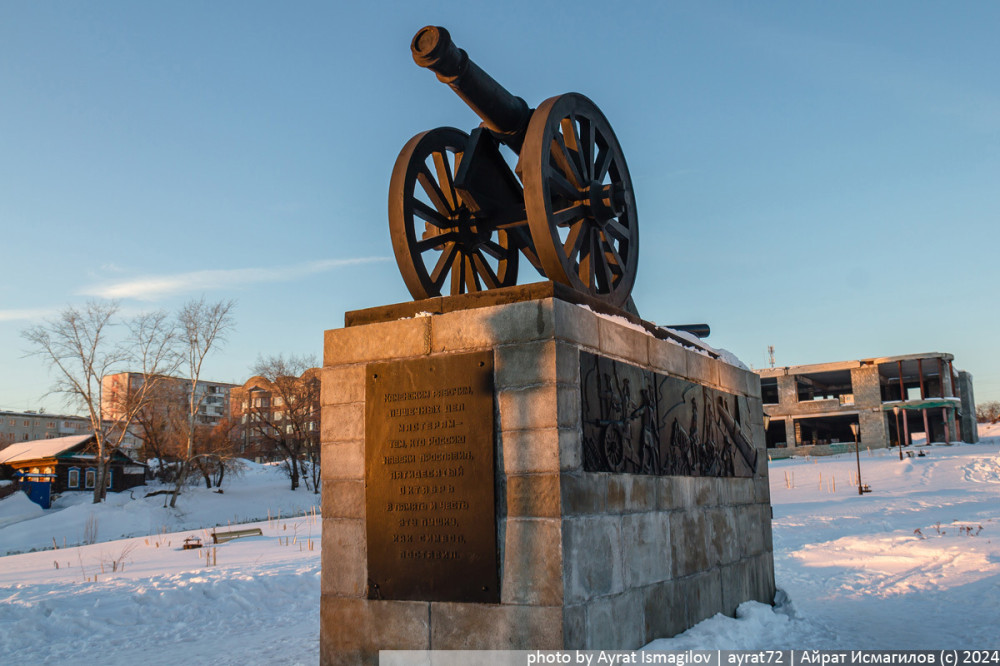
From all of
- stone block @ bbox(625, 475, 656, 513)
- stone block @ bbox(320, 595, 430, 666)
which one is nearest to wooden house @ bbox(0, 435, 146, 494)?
stone block @ bbox(320, 595, 430, 666)

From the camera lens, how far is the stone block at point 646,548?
203 inches

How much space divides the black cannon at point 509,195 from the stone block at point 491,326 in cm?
78

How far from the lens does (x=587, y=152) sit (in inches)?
265

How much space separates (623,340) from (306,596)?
6.66 meters

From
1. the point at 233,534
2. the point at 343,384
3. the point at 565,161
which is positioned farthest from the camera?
the point at 233,534

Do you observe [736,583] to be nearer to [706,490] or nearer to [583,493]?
[706,490]

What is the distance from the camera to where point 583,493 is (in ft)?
15.5

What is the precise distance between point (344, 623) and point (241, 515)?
35854mm

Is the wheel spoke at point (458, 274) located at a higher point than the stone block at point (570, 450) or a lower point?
higher

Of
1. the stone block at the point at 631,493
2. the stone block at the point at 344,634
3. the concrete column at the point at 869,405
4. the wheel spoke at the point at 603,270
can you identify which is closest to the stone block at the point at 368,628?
the stone block at the point at 344,634

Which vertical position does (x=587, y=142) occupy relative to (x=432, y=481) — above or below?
above

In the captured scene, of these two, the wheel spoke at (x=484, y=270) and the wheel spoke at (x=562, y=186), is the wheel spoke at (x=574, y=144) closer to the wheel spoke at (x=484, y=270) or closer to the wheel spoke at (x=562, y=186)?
the wheel spoke at (x=562, y=186)

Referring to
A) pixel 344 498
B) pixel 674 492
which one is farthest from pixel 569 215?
pixel 344 498

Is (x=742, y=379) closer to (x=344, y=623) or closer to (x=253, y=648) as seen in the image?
(x=344, y=623)
